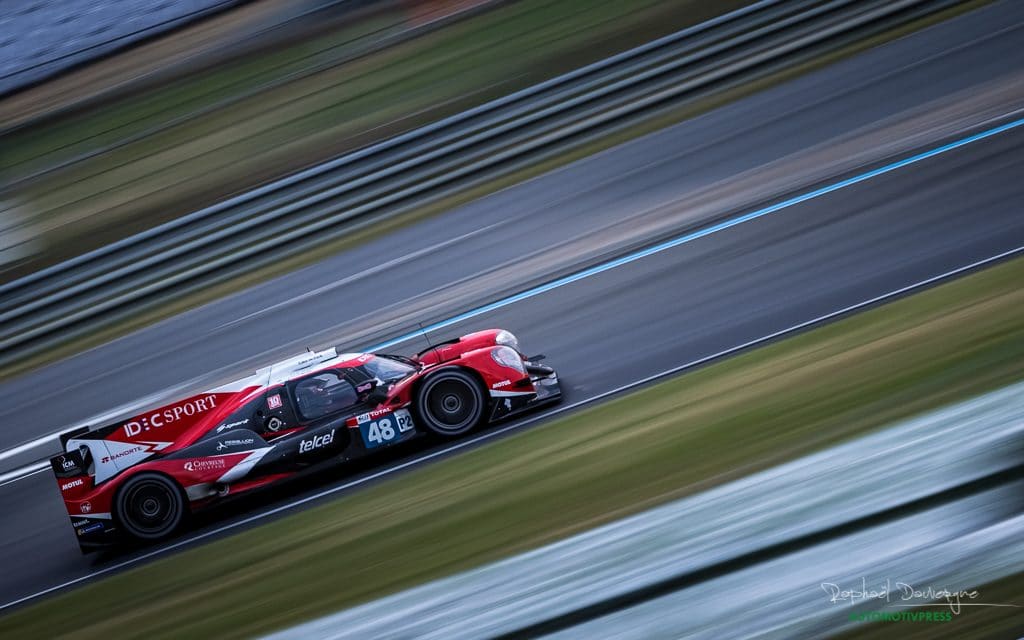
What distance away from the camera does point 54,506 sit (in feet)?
31.5

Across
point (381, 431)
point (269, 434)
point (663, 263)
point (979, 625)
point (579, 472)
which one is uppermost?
point (663, 263)

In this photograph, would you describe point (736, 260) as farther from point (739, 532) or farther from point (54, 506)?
point (54, 506)

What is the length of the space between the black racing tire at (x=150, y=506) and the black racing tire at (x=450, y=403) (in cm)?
207

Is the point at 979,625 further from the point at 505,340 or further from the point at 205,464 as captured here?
the point at 205,464

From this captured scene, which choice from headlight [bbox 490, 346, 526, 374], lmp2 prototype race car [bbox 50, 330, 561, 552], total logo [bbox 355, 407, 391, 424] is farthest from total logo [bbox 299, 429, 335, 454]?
headlight [bbox 490, 346, 526, 374]

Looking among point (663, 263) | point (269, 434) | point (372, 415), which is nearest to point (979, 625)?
point (372, 415)

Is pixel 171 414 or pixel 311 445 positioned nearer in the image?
pixel 311 445

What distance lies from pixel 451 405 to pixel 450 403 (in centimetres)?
2

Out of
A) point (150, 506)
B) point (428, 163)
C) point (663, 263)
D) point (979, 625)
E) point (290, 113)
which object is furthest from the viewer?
point (290, 113)

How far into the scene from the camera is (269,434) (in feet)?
27.8

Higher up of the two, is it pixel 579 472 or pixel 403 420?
pixel 403 420

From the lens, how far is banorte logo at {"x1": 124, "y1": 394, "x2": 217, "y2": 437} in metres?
8.59

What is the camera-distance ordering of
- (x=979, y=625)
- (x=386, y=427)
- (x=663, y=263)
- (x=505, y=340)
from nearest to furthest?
(x=979, y=625) < (x=386, y=427) < (x=505, y=340) < (x=663, y=263)

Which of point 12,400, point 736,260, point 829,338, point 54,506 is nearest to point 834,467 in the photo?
point 829,338
